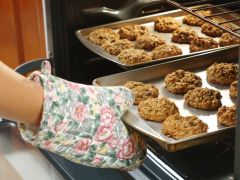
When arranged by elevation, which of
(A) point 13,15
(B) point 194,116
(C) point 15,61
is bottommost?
(C) point 15,61

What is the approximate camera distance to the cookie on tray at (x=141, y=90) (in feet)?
4.56

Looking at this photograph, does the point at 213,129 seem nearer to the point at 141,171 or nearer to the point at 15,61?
the point at 141,171

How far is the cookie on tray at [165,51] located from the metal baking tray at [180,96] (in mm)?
32

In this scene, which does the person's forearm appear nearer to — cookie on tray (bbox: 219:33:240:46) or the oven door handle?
the oven door handle

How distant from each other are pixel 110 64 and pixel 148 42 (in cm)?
12

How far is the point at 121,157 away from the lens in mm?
1183

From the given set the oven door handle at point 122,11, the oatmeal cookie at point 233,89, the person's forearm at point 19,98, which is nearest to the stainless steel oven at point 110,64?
the oven door handle at point 122,11

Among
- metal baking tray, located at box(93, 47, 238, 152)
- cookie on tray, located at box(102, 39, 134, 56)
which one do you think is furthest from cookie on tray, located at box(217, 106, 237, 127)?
cookie on tray, located at box(102, 39, 134, 56)

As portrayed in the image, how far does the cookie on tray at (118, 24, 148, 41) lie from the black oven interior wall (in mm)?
26

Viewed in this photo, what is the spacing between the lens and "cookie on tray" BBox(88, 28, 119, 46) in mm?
1580

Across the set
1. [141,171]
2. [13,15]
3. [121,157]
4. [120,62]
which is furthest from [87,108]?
[13,15]

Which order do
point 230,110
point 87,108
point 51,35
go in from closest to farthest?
point 87,108, point 230,110, point 51,35

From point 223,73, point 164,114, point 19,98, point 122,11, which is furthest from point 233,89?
point 19,98

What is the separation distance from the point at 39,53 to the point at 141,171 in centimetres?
114
